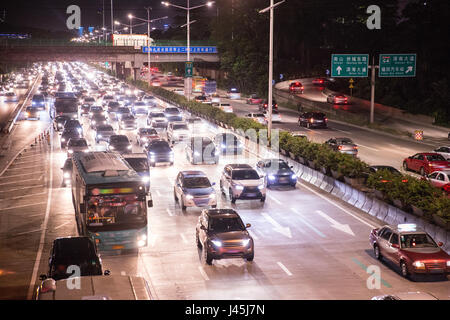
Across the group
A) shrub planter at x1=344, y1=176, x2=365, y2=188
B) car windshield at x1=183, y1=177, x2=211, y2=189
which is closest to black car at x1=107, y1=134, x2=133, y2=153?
car windshield at x1=183, y1=177, x2=211, y2=189

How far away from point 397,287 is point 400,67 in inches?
1879

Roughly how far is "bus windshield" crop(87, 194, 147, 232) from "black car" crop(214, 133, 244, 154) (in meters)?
23.3

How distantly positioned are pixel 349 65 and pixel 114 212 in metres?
45.9

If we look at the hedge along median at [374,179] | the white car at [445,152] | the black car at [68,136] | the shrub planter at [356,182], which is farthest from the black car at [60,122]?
the shrub planter at [356,182]

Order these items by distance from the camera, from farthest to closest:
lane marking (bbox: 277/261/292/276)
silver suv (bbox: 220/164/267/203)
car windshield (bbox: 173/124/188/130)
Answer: car windshield (bbox: 173/124/188/130) < silver suv (bbox: 220/164/267/203) < lane marking (bbox: 277/261/292/276)

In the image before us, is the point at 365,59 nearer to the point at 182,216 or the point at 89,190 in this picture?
the point at 182,216

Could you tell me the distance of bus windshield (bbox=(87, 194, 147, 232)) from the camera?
71.5ft

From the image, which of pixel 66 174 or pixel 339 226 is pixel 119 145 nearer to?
pixel 66 174

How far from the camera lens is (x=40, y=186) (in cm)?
3522

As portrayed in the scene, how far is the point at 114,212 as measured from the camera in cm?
2198

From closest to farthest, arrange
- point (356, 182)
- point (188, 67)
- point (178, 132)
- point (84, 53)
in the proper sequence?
1. point (356, 182)
2. point (178, 132)
3. point (188, 67)
4. point (84, 53)

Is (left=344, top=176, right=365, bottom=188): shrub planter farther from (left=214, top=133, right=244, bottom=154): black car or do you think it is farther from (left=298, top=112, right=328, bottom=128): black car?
(left=298, top=112, right=328, bottom=128): black car

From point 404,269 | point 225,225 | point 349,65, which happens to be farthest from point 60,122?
point 404,269

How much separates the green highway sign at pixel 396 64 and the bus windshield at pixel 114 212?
45.9 m
